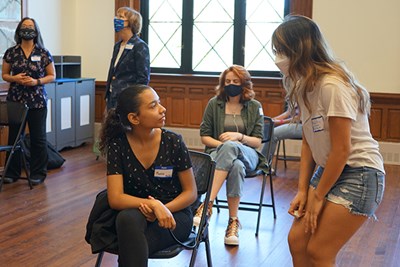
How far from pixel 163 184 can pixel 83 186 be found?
114 inches

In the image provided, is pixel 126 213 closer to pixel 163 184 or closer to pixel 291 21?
pixel 163 184

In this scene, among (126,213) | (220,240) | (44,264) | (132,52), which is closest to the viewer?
(126,213)

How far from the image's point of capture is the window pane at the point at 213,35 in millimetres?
7457

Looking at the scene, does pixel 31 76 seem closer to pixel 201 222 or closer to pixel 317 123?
pixel 201 222

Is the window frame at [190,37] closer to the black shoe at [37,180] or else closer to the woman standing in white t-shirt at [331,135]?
the black shoe at [37,180]

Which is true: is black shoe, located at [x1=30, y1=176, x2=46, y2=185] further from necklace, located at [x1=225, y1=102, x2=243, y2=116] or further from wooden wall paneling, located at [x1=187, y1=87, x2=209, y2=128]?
wooden wall paneling, located at [x1=187, y1=87, x2=209, y2=128]


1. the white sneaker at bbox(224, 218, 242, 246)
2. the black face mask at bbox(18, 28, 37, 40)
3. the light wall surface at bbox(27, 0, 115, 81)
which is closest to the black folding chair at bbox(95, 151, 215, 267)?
the white sneaker at bbox(224, 218, 242, 246)

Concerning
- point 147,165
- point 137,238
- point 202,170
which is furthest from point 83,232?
point 137,238

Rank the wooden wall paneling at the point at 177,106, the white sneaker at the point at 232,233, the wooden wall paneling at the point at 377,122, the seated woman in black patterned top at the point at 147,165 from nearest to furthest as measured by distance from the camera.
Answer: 1. the seated woman in black patterned top at the point at 147,165
2. the white sneaker at the point at 232,233
3. the wooden wall paneling at the point at 377,122
4. the wooden wall paneling at the point at 177,106

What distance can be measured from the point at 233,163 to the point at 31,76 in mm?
2274

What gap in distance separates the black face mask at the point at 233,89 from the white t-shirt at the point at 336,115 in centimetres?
195

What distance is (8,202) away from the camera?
4832 mm

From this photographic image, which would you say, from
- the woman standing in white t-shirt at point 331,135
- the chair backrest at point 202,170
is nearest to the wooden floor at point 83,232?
the chair backrest at point 202,170

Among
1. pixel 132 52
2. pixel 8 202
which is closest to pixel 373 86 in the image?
pixel 132 52
